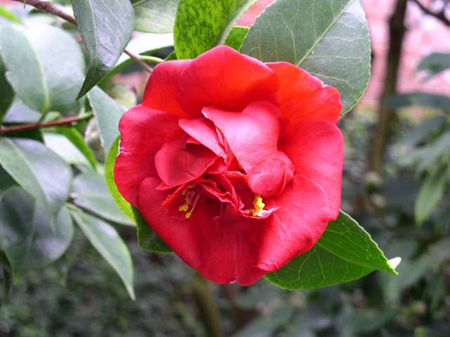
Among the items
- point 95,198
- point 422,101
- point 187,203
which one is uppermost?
point 187,203

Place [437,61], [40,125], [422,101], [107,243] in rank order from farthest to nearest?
1. [422,101]
2. [437,61]
3. [107,243]
4. [40,125]

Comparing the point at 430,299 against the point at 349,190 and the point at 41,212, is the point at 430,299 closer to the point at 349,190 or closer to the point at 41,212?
the point at 349,190

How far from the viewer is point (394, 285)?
4.58ft

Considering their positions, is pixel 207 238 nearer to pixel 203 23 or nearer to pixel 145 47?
pixel 203 23

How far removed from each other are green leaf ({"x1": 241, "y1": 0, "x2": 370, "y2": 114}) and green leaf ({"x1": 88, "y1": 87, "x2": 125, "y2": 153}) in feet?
0.39

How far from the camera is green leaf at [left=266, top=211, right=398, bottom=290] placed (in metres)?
0.39

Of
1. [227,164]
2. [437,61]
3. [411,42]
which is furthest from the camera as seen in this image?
[411,42]

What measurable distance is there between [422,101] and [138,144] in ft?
3.92

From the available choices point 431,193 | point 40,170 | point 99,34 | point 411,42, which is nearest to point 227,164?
point 99,34

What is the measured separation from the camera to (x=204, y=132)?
0.35m

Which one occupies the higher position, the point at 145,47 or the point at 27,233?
the point at 145,47

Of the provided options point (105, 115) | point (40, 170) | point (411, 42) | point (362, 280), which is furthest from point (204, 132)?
point (411, 42)

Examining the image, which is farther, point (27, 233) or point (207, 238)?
point (27, 233)

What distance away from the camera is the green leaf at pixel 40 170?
49cm
